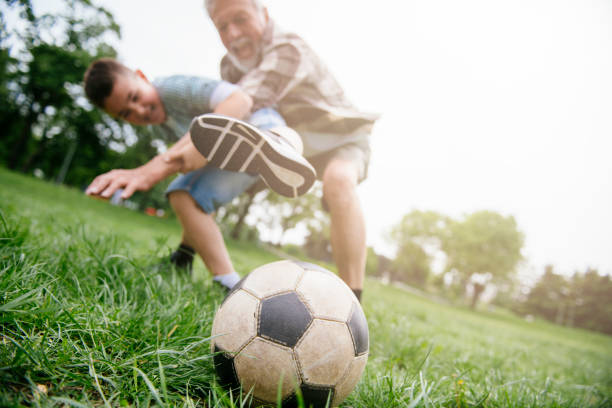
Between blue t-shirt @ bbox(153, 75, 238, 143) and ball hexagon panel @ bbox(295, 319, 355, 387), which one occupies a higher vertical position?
blue t-shirt @ bbox(153, 75, 238, 143)

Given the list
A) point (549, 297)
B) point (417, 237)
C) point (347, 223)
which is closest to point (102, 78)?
point (347, 223)

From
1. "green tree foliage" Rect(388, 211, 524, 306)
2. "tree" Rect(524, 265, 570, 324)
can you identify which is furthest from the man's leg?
"tree" Rect(524, 265, 570, 324)

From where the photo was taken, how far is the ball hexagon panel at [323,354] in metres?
1.11

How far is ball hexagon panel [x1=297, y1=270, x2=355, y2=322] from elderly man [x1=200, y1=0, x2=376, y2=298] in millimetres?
1003

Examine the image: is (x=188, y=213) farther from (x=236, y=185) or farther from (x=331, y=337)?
(x=331, y=337)

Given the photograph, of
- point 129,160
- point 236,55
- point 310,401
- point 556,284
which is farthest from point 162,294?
point 556,284

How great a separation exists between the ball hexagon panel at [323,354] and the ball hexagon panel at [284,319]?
0.12ft

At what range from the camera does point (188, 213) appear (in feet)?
7.94

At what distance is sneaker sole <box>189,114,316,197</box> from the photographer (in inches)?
64.3

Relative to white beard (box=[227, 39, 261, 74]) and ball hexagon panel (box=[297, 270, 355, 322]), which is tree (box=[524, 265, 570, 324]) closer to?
white beard (box=[227, 39, 261, 74])

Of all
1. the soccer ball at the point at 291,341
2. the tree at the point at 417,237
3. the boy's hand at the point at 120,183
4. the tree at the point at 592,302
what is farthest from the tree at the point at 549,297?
the boy's hand at the point at 120,183

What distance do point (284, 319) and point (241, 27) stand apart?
2454 mm

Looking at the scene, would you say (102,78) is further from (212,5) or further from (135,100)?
(212,5)

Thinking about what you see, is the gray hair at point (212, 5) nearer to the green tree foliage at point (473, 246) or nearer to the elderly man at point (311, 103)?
the elderly man at point (311, 103)
